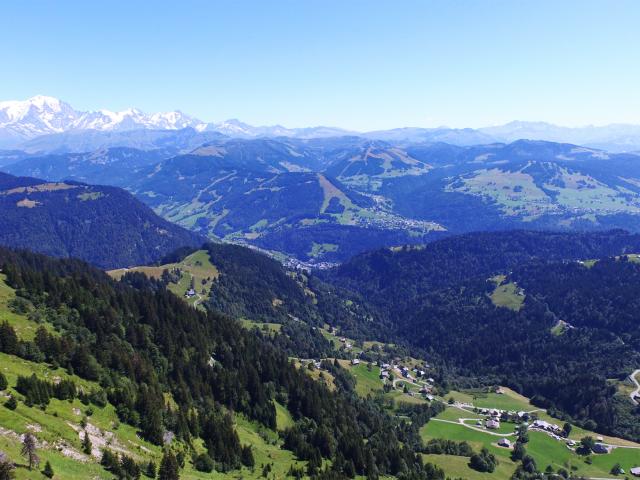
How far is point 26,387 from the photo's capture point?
76000 millimetres

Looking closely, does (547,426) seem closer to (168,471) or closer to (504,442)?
(504,442)

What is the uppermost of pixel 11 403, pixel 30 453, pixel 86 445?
pixel 30 453

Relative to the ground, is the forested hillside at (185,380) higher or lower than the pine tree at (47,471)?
lower

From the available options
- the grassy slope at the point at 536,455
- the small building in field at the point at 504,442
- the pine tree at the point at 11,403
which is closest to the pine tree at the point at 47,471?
the pine tree at the point at 11,403

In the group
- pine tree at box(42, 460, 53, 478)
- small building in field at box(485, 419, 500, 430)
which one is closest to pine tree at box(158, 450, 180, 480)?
pine tree at box(42, 460, 53, 478)

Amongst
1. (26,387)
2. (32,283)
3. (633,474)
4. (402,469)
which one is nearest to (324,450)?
(402,469)

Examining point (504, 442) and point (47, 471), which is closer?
point (47, 471)

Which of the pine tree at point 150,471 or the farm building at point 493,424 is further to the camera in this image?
the farm building at point 493,424

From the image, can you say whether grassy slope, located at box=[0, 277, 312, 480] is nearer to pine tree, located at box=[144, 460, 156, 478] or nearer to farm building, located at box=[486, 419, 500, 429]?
pine tree, located at box=[144, 460, 156, 478]

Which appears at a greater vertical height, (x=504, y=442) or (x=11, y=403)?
(x=11, y=403)

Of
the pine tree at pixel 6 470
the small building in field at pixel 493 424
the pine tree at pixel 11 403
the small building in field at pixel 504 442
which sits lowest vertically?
the small building in field at pixel 493 424

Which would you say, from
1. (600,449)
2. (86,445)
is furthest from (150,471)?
→ (600,449)

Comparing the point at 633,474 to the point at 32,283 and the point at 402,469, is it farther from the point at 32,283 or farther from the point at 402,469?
the point at 32,283

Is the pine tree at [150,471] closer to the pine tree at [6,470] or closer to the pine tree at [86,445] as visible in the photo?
the pine tree at [86,445]
